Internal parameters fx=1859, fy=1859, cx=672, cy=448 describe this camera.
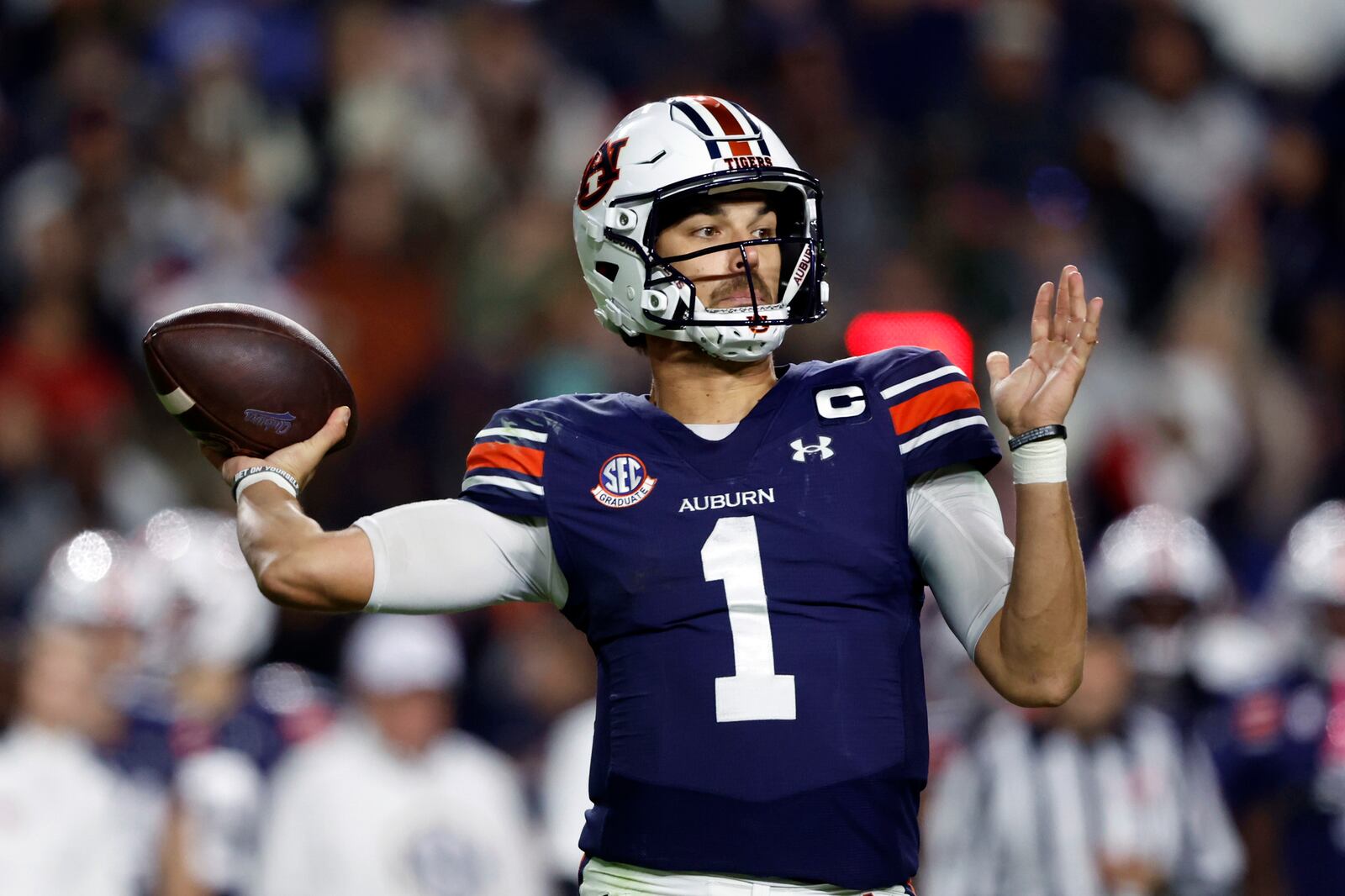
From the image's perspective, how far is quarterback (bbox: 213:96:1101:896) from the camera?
2.56 metres

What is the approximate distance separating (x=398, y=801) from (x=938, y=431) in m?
3.38

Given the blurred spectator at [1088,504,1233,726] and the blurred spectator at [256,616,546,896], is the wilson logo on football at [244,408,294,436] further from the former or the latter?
the blurred spectator at [1088,504,1233,726]

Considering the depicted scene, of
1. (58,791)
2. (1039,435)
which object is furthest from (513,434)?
(58,791)

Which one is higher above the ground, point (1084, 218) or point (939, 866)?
point (1084, 218)

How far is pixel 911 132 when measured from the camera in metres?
8.04

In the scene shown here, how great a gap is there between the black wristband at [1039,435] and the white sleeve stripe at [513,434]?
73cm

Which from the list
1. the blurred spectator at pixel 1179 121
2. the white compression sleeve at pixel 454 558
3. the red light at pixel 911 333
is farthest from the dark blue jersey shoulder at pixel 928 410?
the blurred spectator at pixel 1179 121

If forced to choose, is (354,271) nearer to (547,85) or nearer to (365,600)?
(547,85)

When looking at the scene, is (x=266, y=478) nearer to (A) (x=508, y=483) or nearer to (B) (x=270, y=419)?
(B) (x=270, y=419)

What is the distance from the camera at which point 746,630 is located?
263 centimetres

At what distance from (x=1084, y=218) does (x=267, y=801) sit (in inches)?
164

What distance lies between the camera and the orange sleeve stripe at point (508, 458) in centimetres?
283

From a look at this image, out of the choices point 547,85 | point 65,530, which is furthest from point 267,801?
point 547,85

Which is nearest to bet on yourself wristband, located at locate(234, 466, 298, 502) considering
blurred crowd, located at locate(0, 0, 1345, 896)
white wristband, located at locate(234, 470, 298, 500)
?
white wristband, located at locate(234, 470, 298, 500)
